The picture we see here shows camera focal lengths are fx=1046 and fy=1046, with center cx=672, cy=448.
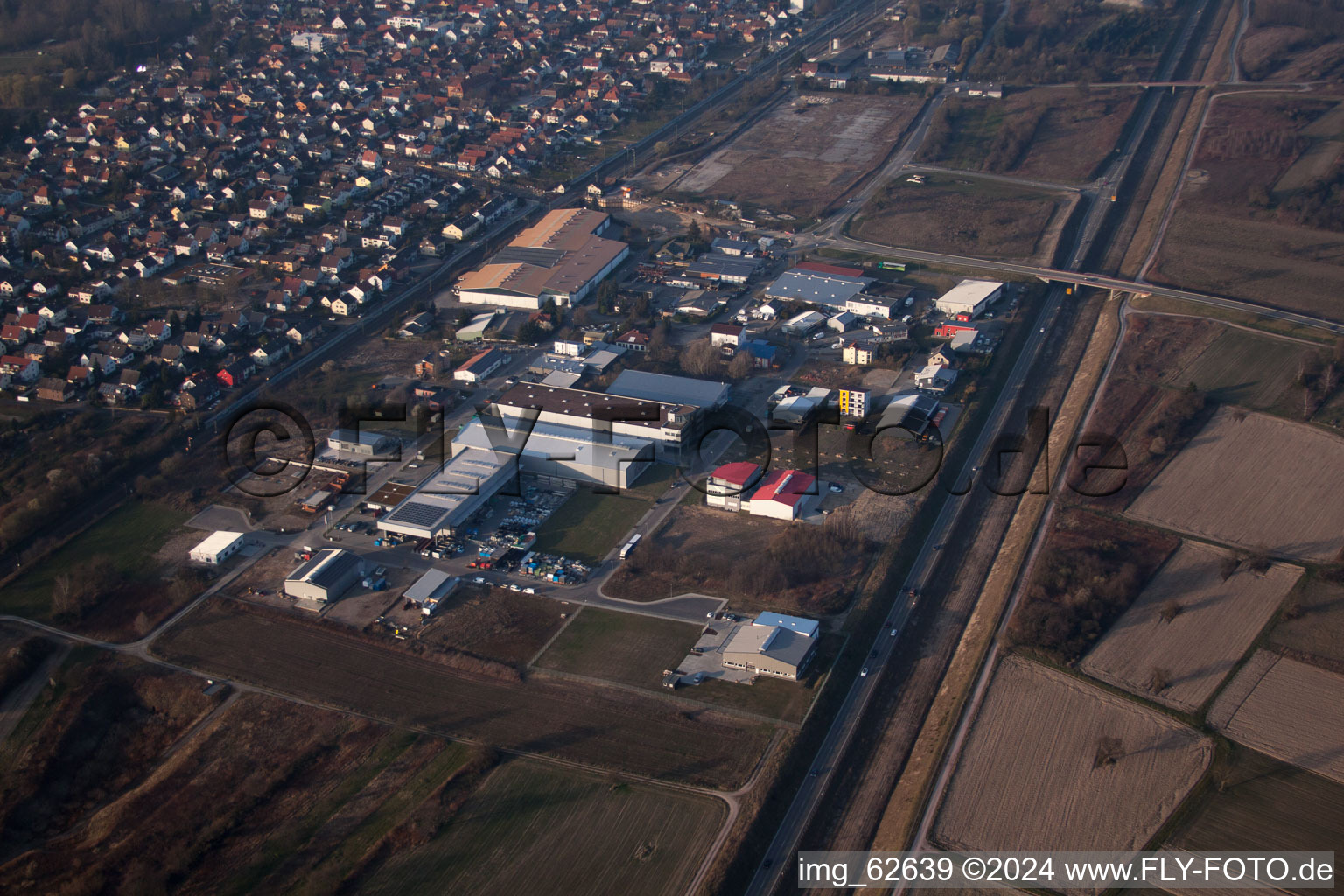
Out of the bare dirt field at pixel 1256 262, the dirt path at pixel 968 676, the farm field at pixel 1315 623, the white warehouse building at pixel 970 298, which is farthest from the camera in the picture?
the bare dirt field at pixel 1256 262

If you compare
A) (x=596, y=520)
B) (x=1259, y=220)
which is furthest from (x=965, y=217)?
(x=596, y=520)

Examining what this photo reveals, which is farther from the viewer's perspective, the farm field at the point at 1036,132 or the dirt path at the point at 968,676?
the farm field at the point at 1036,132

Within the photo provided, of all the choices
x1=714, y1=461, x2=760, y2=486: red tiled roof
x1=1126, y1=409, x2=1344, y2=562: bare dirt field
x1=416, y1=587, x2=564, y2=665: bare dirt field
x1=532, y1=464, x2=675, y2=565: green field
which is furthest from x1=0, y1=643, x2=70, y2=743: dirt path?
x1=1126, y1=409, x2=1344, y2=562: bare dirt field

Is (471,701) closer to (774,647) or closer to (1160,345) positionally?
(774,647)

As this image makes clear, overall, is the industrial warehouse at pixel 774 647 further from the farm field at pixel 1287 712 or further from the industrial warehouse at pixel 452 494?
the industrial warehouse at pixel 452 494

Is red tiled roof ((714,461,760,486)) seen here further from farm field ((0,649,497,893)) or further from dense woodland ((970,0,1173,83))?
dense woodland ((970,0,1173,83))

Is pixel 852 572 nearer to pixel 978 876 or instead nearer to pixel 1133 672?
pixel 1133 672

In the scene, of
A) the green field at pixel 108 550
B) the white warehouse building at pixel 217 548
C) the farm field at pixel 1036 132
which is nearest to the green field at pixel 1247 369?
the farm field at pixel 1036 132
